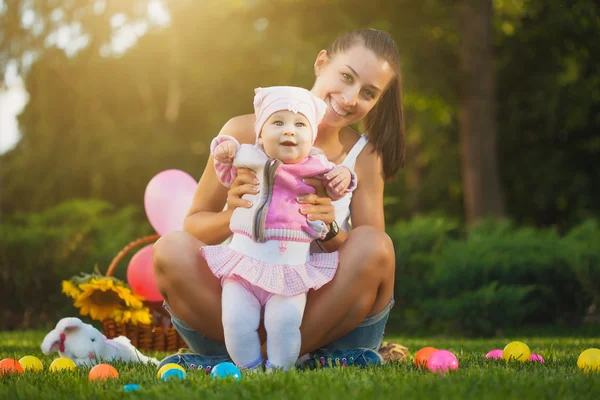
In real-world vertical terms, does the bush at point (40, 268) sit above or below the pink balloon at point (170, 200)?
below

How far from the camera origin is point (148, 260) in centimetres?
455

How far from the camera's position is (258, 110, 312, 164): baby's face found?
290cm

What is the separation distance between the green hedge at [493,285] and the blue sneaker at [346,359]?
3031 millimetres

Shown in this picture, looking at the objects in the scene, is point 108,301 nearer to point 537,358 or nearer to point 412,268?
point 537,358

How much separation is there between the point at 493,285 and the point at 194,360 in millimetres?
3499

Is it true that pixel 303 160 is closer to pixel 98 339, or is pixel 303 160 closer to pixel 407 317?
pixel 98 339

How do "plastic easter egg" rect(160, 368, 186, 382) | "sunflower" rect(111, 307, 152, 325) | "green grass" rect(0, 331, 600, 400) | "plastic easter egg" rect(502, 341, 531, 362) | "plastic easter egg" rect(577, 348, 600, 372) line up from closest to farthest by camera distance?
"green grass" rect(0, 331, 600, 400) → "plastic easter egg" rect(160, 368, 186, 382) → "plastic easter egg" rect(577, 348, 600, 372) → "plastic easter egg" rect(502, 341, 531, 362) → "sunflower" rect(111, 307, 152, 325)

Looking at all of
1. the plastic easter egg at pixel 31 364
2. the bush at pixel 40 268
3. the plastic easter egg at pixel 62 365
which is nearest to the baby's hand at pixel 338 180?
the plastic easter egg at pixel 62 365

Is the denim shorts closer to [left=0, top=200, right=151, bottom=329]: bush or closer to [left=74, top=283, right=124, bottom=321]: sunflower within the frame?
[left=74, top=283, right=124, bottom=321]: sunflower

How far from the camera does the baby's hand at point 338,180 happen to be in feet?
9.78

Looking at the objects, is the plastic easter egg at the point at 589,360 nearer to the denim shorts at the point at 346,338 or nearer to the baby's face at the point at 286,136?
the denim shorts at the point at 346,338

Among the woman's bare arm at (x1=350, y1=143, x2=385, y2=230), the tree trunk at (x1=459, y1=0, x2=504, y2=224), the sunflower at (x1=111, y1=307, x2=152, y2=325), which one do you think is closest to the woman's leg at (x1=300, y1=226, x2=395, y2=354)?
the woman's bare arm at (x1=350, y1=143, x2=385, y2=230)

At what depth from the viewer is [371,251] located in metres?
3.06

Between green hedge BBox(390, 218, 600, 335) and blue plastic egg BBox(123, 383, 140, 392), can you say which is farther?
green hedge BBox(390, 218, 600, 335)
